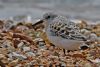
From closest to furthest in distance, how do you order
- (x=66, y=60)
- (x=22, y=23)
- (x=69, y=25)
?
→ (x=66, y=60), (x=69, y=25), (x=22, y=23)

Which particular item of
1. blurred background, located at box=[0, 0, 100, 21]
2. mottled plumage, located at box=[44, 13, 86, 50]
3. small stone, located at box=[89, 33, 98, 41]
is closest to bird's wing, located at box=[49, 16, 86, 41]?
mottled plumage, located at box=[44, 13, 86, 50]

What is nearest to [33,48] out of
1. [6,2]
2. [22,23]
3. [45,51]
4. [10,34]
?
[45,51]

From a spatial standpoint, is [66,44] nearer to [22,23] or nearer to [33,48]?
→ [33,48]

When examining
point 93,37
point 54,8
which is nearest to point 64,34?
point 93,37

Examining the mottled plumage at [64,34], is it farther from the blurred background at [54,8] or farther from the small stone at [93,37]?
the blurred background at [54,8]

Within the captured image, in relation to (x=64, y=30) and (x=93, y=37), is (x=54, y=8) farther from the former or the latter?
(x=64, y=30)

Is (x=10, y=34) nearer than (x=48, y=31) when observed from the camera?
No
